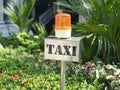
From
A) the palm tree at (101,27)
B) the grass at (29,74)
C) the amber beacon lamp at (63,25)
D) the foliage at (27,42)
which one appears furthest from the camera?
the foliage at (27,42)

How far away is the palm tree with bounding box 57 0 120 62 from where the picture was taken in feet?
16.3

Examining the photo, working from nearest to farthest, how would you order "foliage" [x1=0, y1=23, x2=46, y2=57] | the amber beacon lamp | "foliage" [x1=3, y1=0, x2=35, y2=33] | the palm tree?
the amber beacon lamp, the palm tree, "foliage" [x1=0, y1=23, x2=46, y2=57], "foliage" [x1=3, y1=0, x2=35, y2=33]

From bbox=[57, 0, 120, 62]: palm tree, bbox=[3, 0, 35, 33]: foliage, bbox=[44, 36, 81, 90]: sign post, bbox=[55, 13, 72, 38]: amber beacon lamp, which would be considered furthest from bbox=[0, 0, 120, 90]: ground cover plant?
bbox=[55, 13, 72, 38]: amber beacon lamp

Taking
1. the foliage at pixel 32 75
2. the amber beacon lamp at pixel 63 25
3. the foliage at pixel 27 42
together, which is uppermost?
the amber beacon lamp at pixel 63 25

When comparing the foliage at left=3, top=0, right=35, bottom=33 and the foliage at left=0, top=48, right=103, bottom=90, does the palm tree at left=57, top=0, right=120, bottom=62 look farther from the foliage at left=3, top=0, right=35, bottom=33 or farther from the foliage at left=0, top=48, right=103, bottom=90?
the foliage at left=3, top=0, right=35, bottom=33

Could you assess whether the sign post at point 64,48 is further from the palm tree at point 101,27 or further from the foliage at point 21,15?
the foliage at point 21,15

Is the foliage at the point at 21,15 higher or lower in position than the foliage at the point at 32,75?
higher

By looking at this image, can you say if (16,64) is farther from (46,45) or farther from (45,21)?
(45,21)

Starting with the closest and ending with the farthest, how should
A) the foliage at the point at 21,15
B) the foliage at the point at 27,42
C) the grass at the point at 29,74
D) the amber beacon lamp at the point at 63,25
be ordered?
the amber beacon lamp at the point at 63,25
the grass at the point at 29,74
the foliage at the point at 27,42
the foliage at the point at 21,15

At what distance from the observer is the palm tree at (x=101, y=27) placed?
4.98m

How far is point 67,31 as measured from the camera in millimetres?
2867

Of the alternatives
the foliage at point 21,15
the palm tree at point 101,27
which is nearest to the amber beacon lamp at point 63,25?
the palm tree at point 101,27

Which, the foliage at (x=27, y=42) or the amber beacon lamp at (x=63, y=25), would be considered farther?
the foliage at (x=27, y=42)

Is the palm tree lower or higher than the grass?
higher
